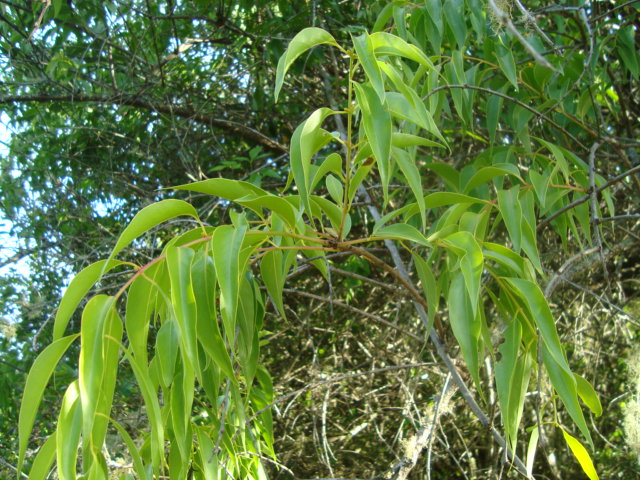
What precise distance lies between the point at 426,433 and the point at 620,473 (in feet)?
4.77

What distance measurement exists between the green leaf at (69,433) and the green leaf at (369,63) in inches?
18.8

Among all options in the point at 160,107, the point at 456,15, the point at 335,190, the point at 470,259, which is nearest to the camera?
the point at 470,259

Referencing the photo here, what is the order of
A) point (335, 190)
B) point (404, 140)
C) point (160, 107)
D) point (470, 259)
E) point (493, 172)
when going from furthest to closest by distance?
point (160, 107) < point (493, 172) < point (335, 190) < point (404, 140) < point (470, 259)

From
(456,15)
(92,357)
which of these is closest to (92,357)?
(92,357)

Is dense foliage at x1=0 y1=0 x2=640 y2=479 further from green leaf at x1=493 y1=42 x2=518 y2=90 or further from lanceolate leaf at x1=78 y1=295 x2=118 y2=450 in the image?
lanceolate leaf at x1=78 y1=295 x2=118 y2=450

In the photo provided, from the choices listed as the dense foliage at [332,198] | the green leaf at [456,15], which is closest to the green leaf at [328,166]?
the dense foliage at [332,198]

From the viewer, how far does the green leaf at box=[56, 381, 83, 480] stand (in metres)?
0.68

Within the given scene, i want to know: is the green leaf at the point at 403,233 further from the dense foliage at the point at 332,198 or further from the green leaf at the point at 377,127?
the dense foliage at the point at 332,198

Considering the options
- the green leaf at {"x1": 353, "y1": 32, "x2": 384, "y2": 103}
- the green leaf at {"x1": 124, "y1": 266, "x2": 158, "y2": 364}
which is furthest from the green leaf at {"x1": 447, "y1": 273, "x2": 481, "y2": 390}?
the green leaf at {"x1": 124, "y1": 266, "x2": 158, "y2": 364}

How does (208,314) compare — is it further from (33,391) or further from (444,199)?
(444,199)

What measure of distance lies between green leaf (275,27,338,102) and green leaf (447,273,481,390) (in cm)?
34

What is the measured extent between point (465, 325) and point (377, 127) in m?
0.27

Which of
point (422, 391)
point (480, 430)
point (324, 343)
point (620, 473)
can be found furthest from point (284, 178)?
point (620, 473)

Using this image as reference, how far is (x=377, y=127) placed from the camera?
826mm
